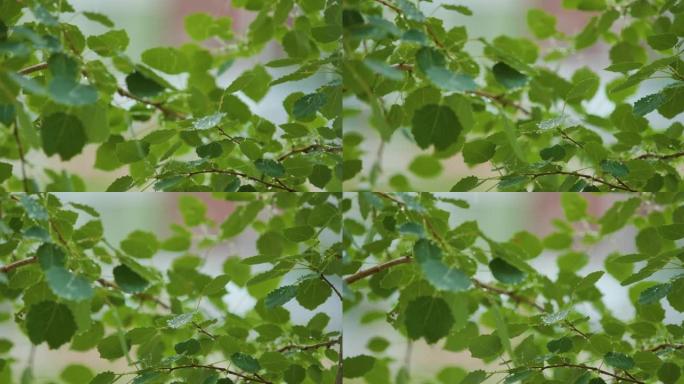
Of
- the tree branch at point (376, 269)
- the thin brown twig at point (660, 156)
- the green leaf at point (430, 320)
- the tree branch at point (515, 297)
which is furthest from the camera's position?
the tree branch at point (515, 297)

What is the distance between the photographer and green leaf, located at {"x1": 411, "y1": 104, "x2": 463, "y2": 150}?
0.93 m

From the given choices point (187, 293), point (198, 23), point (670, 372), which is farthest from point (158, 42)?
point (670, 372)

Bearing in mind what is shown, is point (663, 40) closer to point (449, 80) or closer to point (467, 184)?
point (467, 184)

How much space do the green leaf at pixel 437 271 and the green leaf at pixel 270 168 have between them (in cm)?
40

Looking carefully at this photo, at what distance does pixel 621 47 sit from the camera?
162 cm

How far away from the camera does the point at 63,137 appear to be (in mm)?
896

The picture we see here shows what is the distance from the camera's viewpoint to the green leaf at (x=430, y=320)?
0.92 meters

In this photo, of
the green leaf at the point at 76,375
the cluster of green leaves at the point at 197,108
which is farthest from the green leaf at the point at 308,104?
the green leaf at the point at 76,375

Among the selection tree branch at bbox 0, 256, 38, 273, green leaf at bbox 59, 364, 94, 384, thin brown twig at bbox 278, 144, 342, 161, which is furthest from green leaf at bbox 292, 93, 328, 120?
green leaf at bbox 59, 364, 94, 384

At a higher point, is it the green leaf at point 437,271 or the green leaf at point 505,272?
the green leaf at point 437,271

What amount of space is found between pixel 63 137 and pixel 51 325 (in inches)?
8.6

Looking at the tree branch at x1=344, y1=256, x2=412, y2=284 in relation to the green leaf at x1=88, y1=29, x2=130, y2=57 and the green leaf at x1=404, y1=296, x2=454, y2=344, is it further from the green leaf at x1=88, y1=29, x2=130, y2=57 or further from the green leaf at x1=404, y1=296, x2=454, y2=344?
the green leaf at x1=88, y1=29, x2=130, y2=57

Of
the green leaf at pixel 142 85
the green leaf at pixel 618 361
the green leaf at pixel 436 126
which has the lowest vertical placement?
the green leaf at pixel 618 361

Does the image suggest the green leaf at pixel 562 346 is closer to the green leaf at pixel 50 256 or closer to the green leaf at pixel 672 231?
the green leaf at pixel 672 231
